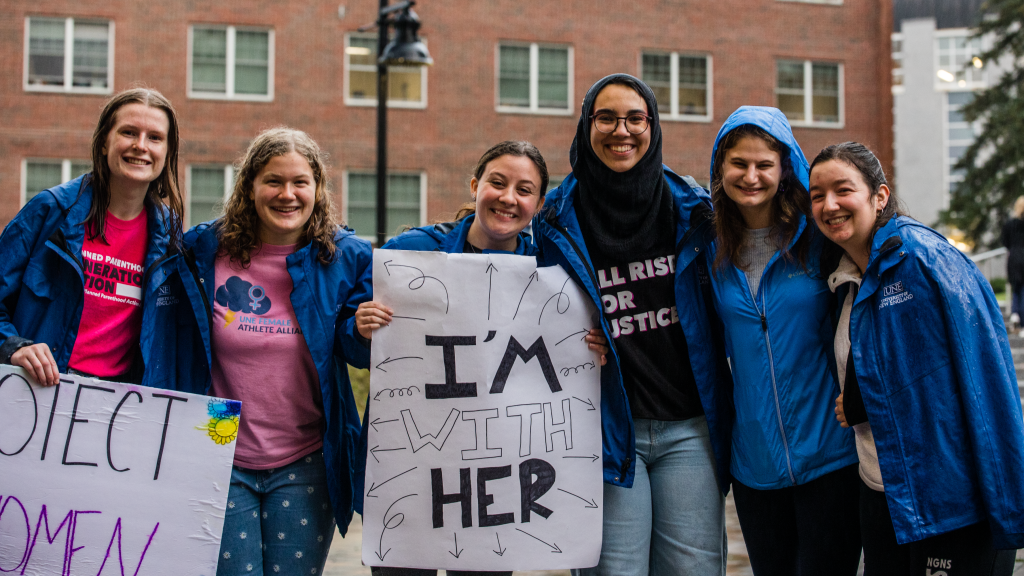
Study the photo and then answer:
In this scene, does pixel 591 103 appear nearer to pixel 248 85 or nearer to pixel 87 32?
pixel 248 85

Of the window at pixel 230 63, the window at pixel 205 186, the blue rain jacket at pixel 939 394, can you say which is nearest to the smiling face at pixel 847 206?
the blue rain jacket at pixel 939 394

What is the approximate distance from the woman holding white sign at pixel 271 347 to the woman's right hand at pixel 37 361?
0.95ft

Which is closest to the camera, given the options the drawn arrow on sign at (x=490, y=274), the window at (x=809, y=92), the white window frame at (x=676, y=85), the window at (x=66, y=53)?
the drawn arrow on sign at (x=490, y=274)

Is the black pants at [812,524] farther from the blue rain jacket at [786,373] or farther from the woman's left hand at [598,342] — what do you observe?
the woman's left hand at [598,342]

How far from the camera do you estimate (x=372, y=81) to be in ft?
61.9

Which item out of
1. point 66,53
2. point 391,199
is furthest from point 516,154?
point 66,53

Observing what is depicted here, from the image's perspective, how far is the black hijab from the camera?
3.03 meters

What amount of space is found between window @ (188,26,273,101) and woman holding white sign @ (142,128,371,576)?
53.6ft

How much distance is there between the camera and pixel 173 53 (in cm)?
1805

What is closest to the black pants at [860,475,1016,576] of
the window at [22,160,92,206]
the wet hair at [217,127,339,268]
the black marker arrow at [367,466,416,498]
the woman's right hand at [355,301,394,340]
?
the black marker arrow at [367,466,416,498]

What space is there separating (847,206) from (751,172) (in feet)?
1.14

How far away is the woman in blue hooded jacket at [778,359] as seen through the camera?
2.89 meters

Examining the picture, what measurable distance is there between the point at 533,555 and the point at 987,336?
1.69 metres

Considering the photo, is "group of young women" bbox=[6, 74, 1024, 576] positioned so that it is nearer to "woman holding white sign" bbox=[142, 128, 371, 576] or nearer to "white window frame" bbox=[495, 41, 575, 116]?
"woman holding white sign" bbox=[142, 128, 371, 576]
